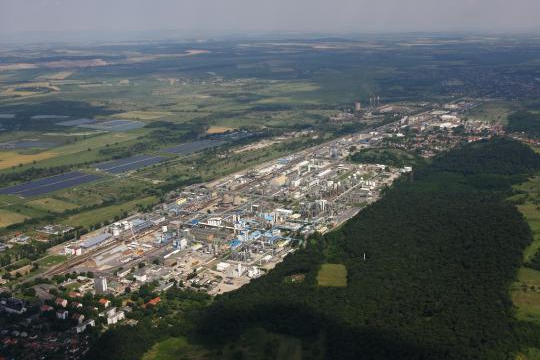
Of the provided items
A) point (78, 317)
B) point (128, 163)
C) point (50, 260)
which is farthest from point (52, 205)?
point (78, 317)

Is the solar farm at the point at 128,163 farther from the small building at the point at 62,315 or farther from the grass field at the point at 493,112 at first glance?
the grass field at the point at 493,112

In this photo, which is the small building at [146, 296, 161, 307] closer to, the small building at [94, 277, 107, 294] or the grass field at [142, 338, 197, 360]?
the small building at [94, 277, 107, 294]

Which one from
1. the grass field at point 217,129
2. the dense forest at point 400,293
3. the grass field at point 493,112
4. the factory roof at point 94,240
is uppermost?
the grass field at point 493,112

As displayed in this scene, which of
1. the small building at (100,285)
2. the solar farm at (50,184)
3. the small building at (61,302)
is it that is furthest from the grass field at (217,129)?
the small building at (61,302)

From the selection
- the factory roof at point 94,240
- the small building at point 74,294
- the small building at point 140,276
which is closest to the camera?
the small building at point 74,294

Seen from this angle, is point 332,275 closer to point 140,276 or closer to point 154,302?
point 154,302

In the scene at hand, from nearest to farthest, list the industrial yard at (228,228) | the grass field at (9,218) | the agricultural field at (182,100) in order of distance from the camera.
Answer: the industrial yard at (228,228), the grass field at (9,218), the agricultural field at (182,100)

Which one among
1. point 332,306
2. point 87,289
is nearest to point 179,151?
point 87,289
